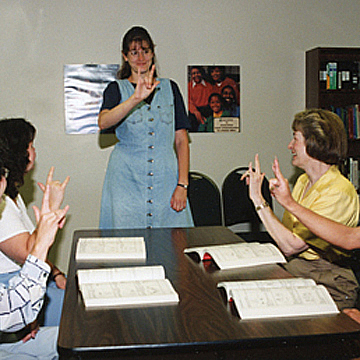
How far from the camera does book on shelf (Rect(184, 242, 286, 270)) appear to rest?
1.94 metres

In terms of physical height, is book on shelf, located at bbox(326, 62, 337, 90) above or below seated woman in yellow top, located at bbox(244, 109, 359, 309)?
above

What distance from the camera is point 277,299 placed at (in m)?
1.50

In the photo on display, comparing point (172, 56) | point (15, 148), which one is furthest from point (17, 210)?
point (172, 56)

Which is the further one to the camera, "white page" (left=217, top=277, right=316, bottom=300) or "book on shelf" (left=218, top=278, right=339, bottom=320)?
"white page" (left=217, top=277, right=316, bottom=300)

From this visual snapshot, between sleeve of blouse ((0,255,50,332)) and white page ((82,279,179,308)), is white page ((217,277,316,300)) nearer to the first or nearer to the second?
white page ((82,279,179,308))

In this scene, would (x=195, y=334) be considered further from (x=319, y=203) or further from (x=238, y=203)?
(x=238, y=203)

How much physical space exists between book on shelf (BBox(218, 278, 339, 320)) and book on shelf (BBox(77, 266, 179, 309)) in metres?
0.19

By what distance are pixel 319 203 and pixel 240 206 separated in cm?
209

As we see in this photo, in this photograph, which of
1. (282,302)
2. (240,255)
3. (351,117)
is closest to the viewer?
(282,302)

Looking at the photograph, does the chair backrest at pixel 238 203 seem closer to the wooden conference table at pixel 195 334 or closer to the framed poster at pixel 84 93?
the framed poster at pixel 84 93

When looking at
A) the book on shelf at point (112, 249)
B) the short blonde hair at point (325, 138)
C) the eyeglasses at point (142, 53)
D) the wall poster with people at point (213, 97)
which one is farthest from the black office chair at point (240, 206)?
the book on shelf at point (112, 249)

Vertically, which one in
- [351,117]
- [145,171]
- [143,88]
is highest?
[143,88]

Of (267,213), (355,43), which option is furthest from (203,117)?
(267,213)

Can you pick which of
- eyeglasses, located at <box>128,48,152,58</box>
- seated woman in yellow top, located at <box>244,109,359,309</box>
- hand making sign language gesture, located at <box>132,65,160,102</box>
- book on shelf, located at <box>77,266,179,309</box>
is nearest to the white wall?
eyeglasses, located at <box>128,48,152,58</box>
